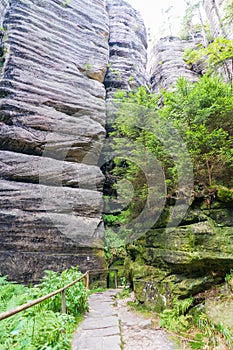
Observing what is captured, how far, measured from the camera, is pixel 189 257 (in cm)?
435

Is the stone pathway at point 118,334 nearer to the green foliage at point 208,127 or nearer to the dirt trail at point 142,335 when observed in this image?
the dirt trail at point 142,335

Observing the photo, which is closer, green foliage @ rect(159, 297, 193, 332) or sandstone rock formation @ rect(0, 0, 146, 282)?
green foliage @ rect(159, 297, 193, 332)

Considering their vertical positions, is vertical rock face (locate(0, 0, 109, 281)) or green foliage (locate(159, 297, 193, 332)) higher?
vertical rock face (locate(0, 0, 109, 281))

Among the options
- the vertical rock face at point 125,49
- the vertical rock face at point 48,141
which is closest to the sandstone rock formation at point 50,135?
the vertical rock face at point 48,141

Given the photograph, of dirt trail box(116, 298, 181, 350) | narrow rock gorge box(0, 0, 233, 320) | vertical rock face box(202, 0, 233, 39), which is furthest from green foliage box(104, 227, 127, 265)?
vertical rock face box(202, 0, 233, 39)

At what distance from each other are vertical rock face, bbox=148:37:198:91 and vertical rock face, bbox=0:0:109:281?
629cm

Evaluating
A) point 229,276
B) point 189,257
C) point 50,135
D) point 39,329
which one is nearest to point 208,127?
point 189,257

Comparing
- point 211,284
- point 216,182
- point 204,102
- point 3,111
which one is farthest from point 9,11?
point 211,284

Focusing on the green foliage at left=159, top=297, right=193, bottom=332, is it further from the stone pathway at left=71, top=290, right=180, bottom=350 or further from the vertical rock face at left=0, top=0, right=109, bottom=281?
the vertical rock face at left=0, top=0, right=109, bottom=281

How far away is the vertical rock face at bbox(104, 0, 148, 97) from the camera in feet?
53.9

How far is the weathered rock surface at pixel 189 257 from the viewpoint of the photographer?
168 inches

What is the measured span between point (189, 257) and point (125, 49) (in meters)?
18.5

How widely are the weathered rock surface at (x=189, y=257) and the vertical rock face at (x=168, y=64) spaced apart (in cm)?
1479

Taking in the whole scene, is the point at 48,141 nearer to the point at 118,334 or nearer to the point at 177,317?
the point at 118,334
